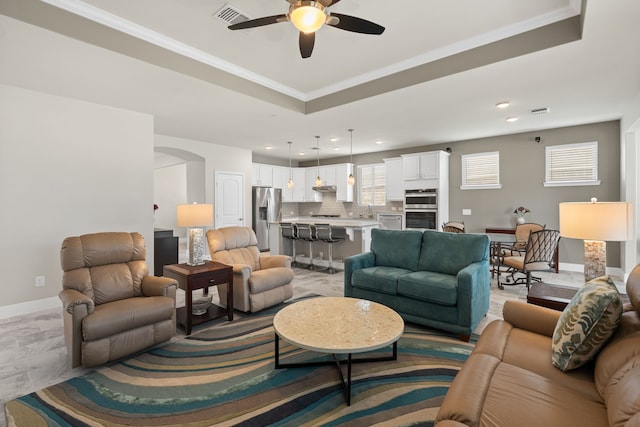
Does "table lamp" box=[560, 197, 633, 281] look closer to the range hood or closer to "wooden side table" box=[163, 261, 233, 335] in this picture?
"wooden side table" box=[163, 261, 233, 335]

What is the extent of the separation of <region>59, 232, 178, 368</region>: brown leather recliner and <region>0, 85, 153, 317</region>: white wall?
1.61m

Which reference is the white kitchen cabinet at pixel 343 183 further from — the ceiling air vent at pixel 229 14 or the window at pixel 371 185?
the ceiling air vent at pixel 229 14

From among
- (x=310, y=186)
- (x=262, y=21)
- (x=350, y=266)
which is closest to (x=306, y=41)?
(x=262, y=21)

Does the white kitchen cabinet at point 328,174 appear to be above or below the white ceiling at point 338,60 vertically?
below

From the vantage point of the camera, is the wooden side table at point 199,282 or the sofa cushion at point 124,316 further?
the wooden side table at point 199,282

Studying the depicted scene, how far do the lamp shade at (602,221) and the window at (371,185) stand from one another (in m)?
5.82

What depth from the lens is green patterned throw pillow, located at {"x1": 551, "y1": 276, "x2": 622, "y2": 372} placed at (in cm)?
149

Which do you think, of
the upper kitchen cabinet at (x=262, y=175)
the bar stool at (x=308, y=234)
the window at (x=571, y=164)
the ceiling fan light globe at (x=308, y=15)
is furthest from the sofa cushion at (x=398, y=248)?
the upper kitchen cabinet at (x=262, y=175)

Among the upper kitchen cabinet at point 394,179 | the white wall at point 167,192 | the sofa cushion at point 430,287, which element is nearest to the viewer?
the sofa cushion at point 430,287

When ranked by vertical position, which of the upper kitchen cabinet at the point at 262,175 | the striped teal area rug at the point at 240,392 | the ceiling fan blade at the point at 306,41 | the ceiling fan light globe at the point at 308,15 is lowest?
the striped teal area rug at the point at 240,392

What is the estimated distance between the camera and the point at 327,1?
2.02m

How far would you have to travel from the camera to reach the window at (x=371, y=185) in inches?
330

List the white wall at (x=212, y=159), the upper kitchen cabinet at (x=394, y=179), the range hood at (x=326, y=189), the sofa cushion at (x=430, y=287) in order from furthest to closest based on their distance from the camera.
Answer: the range hood at (x=326, y=189) < the upper kitchen cabinet at (x=394, y=179) < the white wall at (x=212, y=159) < the sofa cushion at (x=430, y=287)

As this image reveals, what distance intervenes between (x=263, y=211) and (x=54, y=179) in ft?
15.1
